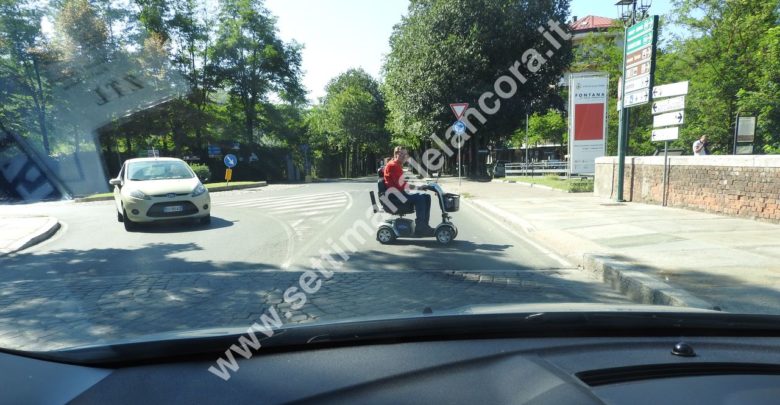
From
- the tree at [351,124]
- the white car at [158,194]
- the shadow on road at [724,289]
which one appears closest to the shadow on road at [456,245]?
the shadow on road at [724,289]

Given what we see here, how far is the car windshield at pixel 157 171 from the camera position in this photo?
433 inches

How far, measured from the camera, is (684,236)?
781cm

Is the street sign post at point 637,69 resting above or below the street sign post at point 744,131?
above

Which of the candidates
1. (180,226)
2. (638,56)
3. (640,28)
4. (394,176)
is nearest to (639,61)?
(638,56)

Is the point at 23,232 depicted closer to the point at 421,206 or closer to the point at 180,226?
the point at 180,226

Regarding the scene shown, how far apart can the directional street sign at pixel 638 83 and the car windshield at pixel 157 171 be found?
12.2 meters

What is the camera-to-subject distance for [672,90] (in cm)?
1105

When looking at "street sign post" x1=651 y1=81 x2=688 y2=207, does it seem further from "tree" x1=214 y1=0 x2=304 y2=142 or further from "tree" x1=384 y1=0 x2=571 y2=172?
"tree" x1=214 y1=0 x2=304 y2=142

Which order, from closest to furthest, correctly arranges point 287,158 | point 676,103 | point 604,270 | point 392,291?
1. point 392,291
2. point 604,270
3. point 676,103
4. point 287,158

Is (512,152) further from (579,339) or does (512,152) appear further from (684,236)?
(579,339)

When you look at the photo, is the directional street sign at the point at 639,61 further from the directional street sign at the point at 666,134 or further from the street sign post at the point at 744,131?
the street sign post at the point at 744,131

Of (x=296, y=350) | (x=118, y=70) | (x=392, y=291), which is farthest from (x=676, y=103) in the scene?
(x=118, y=70)

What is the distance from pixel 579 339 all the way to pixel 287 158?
4151 cm

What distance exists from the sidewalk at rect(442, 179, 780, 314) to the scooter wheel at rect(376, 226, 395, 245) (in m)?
2.79
